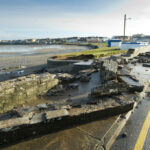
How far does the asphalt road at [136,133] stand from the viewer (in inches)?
104

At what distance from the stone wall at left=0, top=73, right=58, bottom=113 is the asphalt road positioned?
359 cm

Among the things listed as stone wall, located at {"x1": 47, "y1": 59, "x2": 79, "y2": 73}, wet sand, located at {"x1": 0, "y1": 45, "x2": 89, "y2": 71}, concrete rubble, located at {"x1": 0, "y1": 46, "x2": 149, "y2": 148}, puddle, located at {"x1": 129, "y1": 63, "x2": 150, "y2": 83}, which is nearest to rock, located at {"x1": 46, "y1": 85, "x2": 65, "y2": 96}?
concrete rubble, located at {"x1": 0, "y1": 46, "x2": 149, "y2": 148}

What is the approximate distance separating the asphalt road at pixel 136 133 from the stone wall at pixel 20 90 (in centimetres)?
359

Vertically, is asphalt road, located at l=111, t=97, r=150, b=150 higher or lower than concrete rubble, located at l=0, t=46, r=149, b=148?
lower

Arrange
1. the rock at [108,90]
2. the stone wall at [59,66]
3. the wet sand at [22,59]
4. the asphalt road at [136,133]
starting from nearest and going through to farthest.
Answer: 1. the asphalt road at [136,133]
2. the rock at [108,90]
3. the stone wall at [59,66]
4. the wet sand at [22,59]

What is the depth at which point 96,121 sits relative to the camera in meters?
3.35

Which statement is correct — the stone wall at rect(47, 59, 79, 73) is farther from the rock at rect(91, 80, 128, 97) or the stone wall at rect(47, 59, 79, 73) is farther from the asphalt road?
the asphalt road

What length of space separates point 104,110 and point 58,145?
1528 millimetres

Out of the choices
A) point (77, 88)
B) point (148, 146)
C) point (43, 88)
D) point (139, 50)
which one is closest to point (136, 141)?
point (148, 146)

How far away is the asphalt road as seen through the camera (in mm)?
2646

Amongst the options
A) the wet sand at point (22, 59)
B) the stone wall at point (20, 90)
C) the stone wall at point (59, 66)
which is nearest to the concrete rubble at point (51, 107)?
the stone wall at point (20, 90)

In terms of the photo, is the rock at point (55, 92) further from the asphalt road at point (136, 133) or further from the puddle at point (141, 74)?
the puddle at point (141, 74)

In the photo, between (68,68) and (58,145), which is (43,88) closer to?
(58,145)

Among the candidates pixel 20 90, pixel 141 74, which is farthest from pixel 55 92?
pixel 141 74
